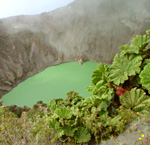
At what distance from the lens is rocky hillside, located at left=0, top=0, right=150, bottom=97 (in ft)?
44.0

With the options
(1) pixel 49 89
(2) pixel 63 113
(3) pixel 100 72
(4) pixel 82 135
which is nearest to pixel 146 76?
(3) pixel 100 72

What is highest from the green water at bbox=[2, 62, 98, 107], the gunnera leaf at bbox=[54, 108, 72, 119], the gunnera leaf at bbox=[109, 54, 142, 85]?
the gunnera leaf at bbox=[109, 54, 142, 85]

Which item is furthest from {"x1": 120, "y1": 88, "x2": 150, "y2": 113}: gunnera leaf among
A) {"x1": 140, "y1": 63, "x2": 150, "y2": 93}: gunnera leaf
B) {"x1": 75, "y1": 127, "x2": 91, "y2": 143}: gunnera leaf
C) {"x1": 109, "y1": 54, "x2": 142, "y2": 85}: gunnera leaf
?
{"x1": 75, "y1": 127, "x2": 91, "y2": 143}: gunnera leaf

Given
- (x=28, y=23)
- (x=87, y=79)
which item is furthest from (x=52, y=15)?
(x=87, y=79)

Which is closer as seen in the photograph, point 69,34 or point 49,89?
point 49,89

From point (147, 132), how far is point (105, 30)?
44.5 feet

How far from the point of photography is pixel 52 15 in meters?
16.4

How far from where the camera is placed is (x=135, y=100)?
289 centimetres

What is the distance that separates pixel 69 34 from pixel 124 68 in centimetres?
1329

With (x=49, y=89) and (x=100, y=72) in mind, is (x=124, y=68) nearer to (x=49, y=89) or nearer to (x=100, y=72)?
(x=100, y=72)

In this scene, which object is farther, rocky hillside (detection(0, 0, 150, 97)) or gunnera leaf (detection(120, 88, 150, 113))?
rocky hillside (detection(0, 0, 150, 97))

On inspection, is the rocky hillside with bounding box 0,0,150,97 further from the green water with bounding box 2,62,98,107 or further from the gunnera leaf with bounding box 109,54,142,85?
the gunnera leaf with bounding box 109,54,142,85

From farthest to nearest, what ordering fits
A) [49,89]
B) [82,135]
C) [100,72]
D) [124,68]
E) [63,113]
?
1. [49,89]
2. [100,72]
3. [124,68]
4. [63,113]
5. [82,135]

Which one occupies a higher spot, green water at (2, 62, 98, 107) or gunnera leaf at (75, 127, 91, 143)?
gunnera leaf at (75, 127, 91, 143)
